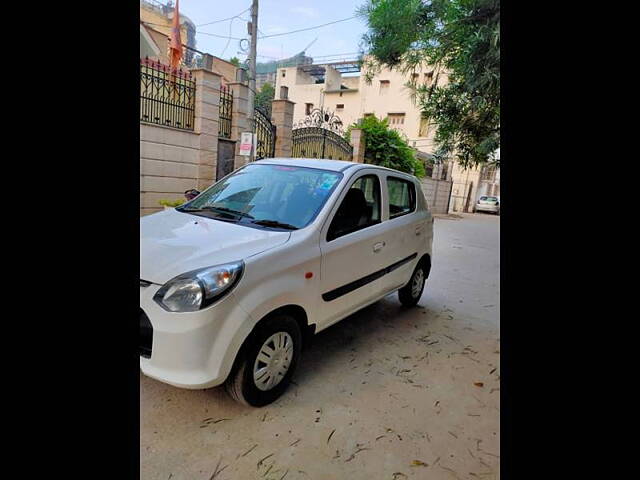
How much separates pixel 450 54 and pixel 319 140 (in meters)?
7.45

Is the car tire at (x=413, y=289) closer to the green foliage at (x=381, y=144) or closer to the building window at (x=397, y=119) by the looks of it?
the green foliage at (x=381, y=144)

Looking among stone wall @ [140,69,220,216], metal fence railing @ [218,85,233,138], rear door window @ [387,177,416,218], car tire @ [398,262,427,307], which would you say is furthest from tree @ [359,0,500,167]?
metal fence railing @ [218,85,233,138]

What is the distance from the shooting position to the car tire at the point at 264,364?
2.46m

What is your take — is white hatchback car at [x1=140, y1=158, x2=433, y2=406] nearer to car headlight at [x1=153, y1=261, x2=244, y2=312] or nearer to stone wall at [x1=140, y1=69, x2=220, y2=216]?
car headlight at [x1=153, y1=261, x2=244, y2=312]

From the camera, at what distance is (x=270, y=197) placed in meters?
3.28

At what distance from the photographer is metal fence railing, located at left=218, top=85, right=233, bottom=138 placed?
7.89 meters

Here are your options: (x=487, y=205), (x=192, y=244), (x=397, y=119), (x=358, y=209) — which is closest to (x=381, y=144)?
(x=358, y=209)

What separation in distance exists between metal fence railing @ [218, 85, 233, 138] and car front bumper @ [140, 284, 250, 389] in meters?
6.23
